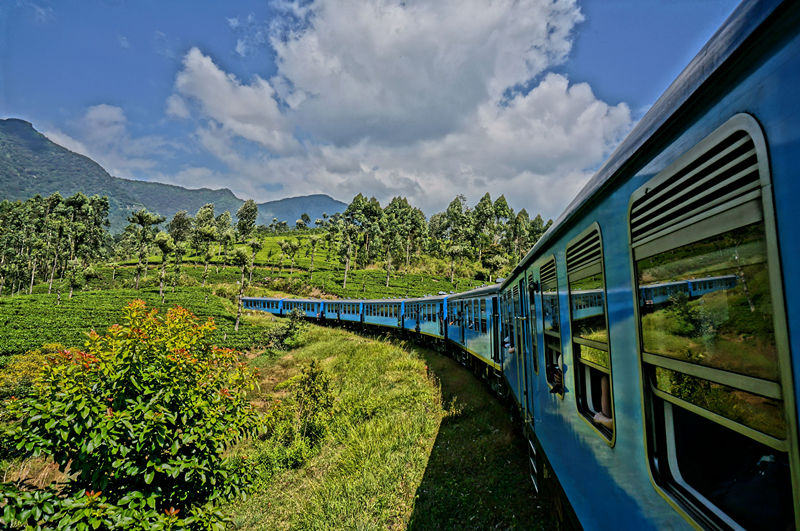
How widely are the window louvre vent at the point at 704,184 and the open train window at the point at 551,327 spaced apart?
200 cm

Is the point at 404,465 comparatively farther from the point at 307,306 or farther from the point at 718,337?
the point at 307,306

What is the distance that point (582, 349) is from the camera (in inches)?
113

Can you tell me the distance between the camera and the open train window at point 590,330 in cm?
235

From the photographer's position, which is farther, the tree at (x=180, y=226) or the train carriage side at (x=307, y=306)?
the tree at (x=180, y=226)

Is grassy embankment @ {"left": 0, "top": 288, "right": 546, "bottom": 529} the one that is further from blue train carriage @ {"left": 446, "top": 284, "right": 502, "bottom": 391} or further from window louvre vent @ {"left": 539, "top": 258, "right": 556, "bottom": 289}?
window louvre vent @ {"left": 539, "top": 258, "right": 556, "bottom": 289}

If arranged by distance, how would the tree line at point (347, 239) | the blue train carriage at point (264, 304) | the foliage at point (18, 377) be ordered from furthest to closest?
the tree line at point (347, 239) → the blue train carriage at point (264, 304) → the foliage at point (18, 377)

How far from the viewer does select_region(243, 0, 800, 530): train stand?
0.98 m

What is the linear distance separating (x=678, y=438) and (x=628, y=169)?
133 centimetres

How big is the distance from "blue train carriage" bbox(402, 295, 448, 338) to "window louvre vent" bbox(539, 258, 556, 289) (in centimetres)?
1173

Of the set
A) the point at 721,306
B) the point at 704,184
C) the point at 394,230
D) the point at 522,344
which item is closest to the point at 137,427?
the point at 721,306

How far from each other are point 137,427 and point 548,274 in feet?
15.1

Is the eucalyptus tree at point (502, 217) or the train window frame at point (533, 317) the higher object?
the eucalyptus tree at point (502, 217)

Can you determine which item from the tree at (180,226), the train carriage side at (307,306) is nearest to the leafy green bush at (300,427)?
the train carriage side at (307,306)

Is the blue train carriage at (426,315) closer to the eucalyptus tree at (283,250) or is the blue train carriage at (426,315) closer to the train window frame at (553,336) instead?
the train window frame at (553,336)
